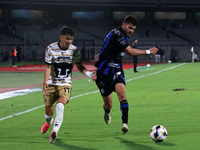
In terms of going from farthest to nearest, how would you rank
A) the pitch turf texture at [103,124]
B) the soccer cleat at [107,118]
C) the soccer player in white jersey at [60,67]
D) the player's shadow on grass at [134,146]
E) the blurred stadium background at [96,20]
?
the blurred stadium background at [96,20]
the soccer cleat at [107,118]
the soccer player in white jersey at [60,67]
the pitch turf texture at [103,124]
the player's shadow on grass at [134,146]

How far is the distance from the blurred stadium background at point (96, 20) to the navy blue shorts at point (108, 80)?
47.7 metres

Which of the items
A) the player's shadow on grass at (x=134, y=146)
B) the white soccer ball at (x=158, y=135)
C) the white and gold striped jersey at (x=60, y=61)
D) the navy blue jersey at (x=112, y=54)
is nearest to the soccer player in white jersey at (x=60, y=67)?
the white and gold striped jersey at (x=60, y=61)

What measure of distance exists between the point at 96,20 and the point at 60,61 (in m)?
65.3

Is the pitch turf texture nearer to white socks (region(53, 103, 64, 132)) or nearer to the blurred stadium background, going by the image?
white socks (region(53, 103, 64, 132))

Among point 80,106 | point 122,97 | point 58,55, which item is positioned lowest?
point 80,106

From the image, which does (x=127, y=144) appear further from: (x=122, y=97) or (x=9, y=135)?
(x=9, y=135)

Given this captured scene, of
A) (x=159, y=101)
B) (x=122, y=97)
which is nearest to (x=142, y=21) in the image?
(x=159, y=101)

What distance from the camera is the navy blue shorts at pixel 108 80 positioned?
8.17 metres

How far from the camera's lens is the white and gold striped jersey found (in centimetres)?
761

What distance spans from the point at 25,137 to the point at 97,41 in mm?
52107

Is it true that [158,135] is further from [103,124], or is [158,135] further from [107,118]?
[103,124]

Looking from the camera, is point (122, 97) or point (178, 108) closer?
point (122, 97)

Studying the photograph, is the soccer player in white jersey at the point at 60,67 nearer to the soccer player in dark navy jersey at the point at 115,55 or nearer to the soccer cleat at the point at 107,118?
the soccer player in dark navy jersey at the point at 115,55

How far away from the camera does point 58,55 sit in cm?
761
